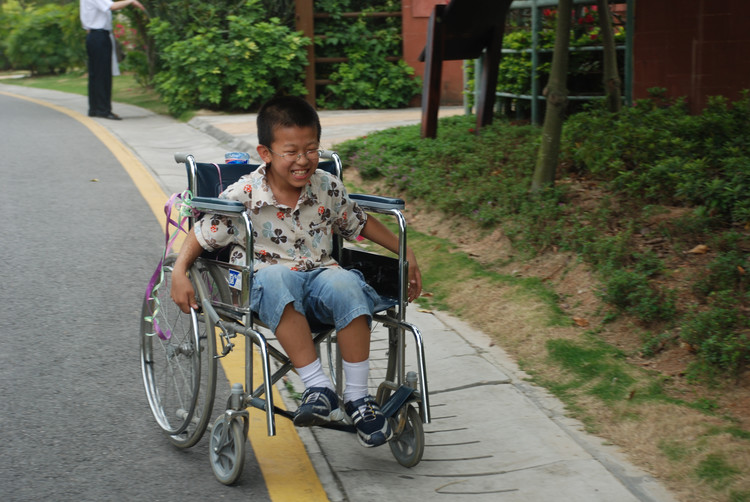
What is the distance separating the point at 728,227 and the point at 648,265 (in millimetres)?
702

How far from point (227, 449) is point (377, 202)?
1.16 metres

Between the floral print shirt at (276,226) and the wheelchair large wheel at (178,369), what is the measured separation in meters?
0.21

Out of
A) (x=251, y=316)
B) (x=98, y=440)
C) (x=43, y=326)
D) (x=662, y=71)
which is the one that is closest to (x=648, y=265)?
(x=251, y=316)

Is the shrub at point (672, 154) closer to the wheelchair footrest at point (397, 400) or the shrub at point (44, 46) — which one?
the wheelchair footrest at point (397, 400)

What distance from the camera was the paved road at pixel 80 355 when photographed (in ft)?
11.6

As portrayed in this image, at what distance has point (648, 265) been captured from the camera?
4887mm

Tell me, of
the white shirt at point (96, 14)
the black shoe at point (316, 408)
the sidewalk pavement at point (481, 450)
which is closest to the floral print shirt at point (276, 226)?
the black shoe at point (316, 408)

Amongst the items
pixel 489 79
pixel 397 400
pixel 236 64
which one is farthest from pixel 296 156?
pixel 236 64

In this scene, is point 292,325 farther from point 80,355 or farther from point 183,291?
point 80,355

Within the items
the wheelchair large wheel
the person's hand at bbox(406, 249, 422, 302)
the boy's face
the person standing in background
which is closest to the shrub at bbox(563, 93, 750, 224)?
the person's hand at bbox(406, 249, 422, 302)

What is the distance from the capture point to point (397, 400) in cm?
347

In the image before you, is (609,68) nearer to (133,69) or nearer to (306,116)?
(306,116)

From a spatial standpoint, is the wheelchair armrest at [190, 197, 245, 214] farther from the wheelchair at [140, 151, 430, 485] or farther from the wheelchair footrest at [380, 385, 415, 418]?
the wheelchair footrest at [380, 385, 415, 418]

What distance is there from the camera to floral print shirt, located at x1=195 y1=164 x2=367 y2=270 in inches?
144
